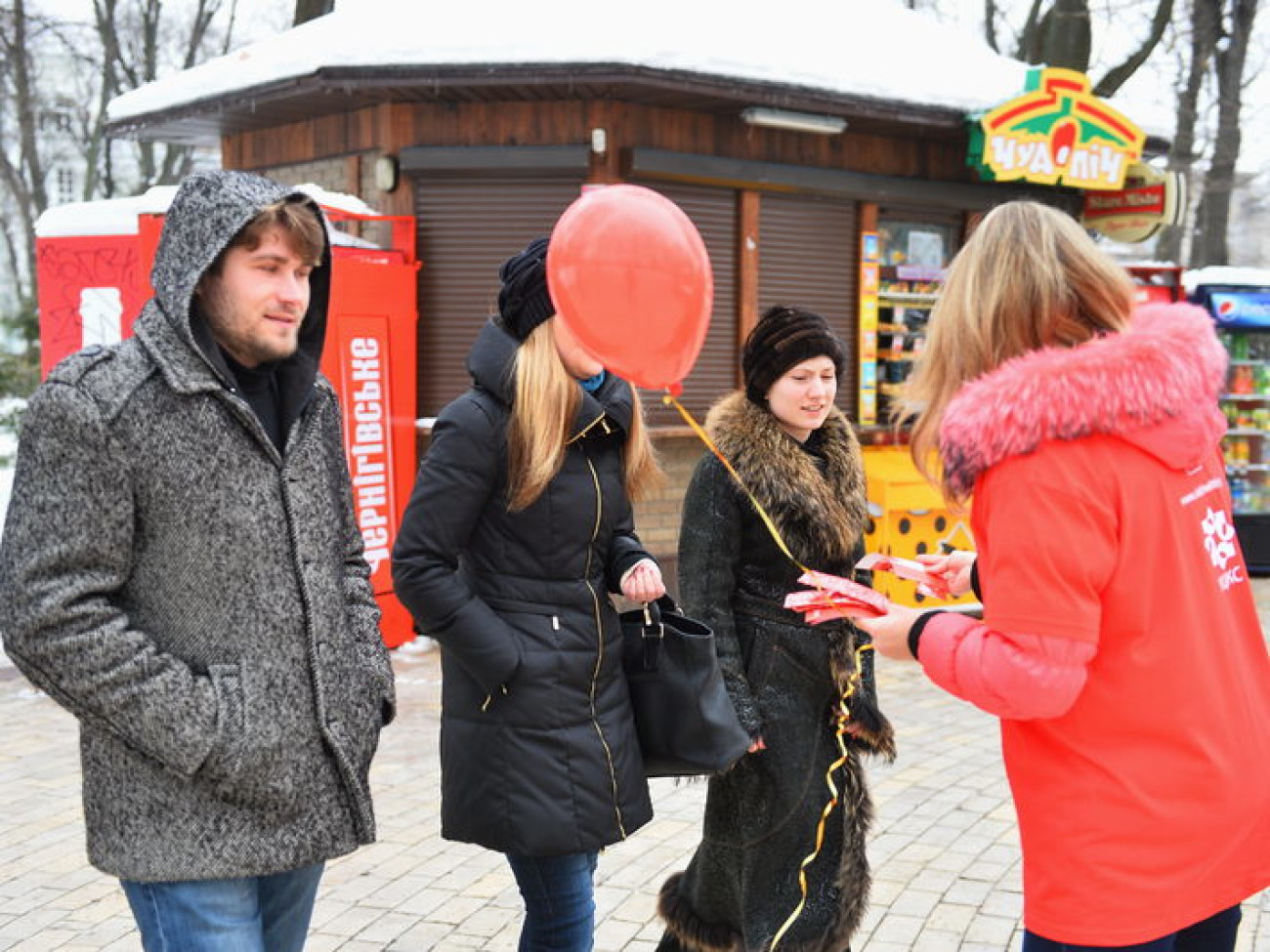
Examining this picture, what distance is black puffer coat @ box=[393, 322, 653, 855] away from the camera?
280cm

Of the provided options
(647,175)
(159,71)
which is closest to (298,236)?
(647,175)

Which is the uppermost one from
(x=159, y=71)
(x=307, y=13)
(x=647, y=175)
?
(x=159, y=71)

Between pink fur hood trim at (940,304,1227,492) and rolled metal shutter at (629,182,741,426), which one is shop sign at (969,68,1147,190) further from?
pink fur hood trim at (940,304,1227,492)

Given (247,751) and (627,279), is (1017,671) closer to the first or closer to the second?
(627,279)

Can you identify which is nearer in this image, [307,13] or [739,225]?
[739,225]

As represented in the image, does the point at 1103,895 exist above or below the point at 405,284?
below

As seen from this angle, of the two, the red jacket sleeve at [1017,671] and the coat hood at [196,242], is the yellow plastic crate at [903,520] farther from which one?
the coat hood at [196,242]

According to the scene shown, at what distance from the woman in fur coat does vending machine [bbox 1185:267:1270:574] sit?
8672 millimetres

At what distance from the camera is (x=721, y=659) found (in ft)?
11.1

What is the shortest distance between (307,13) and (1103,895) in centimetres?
1417

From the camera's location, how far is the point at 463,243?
8.50m

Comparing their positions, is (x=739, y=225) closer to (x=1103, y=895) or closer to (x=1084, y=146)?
(x=1084, y=146)

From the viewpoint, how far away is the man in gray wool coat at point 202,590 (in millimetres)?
2039

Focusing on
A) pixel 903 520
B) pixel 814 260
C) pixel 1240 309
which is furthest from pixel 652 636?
pixel 1240 309
